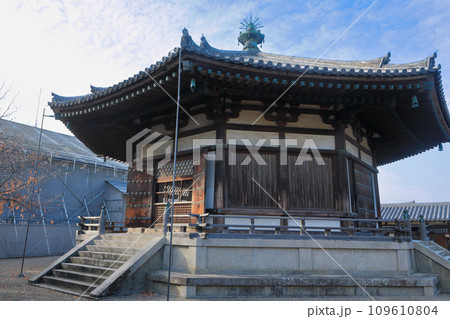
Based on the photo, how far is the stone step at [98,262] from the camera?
733 cm

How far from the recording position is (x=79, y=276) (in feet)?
24.5

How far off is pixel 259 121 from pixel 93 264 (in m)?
5.72

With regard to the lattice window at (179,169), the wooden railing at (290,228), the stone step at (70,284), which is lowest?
the stone step at (70,284)

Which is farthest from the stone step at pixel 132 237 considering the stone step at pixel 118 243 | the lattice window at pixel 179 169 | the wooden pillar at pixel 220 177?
the lattice window at pixel 179 169

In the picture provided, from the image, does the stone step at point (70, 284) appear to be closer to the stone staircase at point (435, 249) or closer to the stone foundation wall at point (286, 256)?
the stone foundation wall at point (286, 256)

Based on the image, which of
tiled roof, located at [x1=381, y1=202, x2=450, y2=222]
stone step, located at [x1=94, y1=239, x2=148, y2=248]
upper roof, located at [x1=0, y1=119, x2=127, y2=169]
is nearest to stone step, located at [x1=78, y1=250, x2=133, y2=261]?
stone step, located at [x1=94, y1=239, x2=148, y2=248]

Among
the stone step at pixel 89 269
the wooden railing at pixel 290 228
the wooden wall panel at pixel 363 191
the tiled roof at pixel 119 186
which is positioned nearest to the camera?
the stone step at pixel 89 269

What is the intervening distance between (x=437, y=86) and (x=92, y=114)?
9468 mm

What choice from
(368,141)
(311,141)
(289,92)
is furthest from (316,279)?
(368,141)

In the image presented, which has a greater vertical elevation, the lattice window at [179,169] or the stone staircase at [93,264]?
the lattice window at [179,169]

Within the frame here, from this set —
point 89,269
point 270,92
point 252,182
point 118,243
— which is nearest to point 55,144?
point 118,243

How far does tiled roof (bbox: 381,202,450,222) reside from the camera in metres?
24.3

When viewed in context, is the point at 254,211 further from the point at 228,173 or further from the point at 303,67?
the point at 303,67
